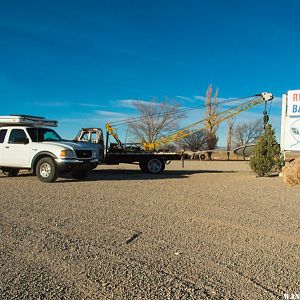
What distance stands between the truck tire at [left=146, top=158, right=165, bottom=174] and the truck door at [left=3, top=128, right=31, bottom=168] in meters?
6.74

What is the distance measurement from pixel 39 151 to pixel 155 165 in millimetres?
6948

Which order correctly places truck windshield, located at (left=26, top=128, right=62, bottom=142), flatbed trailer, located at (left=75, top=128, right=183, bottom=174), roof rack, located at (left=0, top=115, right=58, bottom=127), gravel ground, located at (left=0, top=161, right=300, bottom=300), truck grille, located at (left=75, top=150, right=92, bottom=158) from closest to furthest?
gravel ground, located at (left=0, top=161, right=300, bottom=300) → truck grille, located at (left=75, top=150, right=92, bottom=158) → truck windshield, located at (left=26, top=128, right=62, bottom=142) → roof rack, located at (left=0, top=115, right=58, bottom=127) → flatbed trailer, located at (left=75, top=128, right=183, bottom=174)

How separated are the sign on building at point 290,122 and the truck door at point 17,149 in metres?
11.1

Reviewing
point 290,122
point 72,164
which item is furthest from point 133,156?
point 290,122

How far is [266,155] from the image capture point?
1464 cm

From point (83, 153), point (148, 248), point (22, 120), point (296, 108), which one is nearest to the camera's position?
point (148, 248)

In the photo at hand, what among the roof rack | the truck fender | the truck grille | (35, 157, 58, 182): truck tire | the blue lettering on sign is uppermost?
the blue lettering on sign

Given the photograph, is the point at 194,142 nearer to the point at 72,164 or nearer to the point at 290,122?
the point at 290,122

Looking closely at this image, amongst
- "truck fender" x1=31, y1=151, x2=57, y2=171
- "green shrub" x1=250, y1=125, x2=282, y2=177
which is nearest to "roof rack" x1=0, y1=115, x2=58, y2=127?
"truck fender" x1=31, y1=151, x2=57, y2=171

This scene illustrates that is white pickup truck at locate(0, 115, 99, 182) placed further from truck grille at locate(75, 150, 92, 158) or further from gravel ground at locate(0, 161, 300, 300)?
gravel ground at locate(0, 161, 300, 300)

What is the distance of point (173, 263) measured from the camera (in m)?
4.07

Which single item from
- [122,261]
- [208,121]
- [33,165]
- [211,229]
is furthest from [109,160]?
[208,121]

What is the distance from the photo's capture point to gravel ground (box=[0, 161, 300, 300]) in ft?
11.2

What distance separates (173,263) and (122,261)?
1.93 feet
